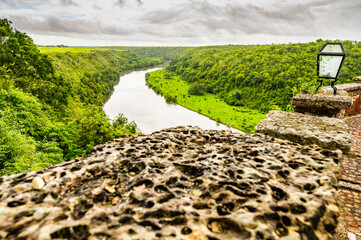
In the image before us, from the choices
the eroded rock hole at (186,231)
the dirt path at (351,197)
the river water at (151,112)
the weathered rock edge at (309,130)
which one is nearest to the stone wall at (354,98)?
the dirt path at (351,197)

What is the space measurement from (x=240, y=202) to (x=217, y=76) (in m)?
123

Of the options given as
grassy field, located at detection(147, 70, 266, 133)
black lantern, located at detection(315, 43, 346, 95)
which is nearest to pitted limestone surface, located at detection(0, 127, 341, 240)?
black lantern, located at detection(315, 43, 346, 95)

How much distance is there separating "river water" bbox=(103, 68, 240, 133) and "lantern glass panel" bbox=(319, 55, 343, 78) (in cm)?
5216

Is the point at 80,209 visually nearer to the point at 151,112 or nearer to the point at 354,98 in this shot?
the point at 354,98

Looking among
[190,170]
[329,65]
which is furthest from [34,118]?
[329,65]

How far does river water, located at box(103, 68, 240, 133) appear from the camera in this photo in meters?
62.8

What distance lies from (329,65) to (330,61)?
12 centimetres

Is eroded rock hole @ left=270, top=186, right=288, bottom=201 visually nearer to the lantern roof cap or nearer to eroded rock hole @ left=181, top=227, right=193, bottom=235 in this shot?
eroded rock hole @ left=181, top=227, right=193, bottom=235

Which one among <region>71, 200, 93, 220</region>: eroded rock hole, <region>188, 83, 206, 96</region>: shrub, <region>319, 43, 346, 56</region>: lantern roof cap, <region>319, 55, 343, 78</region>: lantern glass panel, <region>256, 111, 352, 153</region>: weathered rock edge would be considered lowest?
<region>188, 83, 206, 96</region>: shrub

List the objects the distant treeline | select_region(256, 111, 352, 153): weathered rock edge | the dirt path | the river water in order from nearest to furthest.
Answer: the dirt path
select_region(256, 111, 352, 153): weathered rock edge
the river water
the distant treeline

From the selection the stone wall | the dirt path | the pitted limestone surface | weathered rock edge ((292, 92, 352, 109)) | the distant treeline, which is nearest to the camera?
the pitted limestone surface

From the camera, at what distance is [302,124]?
3596 mm

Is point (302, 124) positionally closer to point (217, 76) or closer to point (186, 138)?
point (186, 138)

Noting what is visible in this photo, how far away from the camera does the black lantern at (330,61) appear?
440 centimetres
